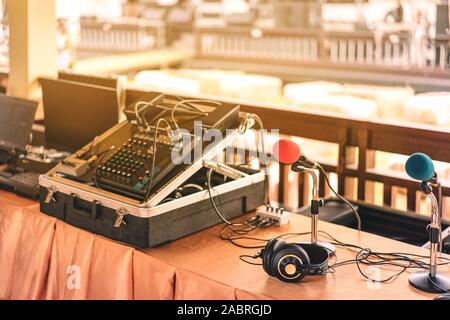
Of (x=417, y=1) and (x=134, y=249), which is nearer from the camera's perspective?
(x=134, y=249)

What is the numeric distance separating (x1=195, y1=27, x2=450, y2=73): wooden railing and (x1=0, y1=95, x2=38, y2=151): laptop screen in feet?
19.7


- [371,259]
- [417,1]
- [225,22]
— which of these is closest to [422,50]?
[417,1]

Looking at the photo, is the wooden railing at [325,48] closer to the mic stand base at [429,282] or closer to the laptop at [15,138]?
the laptop at [15,138]

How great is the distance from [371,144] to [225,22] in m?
9.88

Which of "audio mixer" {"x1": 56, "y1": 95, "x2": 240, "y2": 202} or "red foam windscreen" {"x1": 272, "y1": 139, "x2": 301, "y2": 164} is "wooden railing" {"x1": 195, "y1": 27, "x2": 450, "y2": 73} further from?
"red foam windscreen" {"x1": 272, "y1": 139, "x2": 301, "y2": 164}

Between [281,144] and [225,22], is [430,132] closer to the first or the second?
[281,144]

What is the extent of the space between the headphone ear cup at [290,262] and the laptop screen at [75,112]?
3.96 ft

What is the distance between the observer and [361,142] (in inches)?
118

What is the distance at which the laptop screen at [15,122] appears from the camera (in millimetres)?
3082

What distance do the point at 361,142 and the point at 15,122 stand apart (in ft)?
5.04

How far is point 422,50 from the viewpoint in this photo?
8.36m

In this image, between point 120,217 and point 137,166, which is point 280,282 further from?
point 137,166

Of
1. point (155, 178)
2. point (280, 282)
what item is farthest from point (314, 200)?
point (155, 178)

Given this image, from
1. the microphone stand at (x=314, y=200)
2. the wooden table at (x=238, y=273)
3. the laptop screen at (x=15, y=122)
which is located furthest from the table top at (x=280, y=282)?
the laptop screen at (x=15, y=122)
